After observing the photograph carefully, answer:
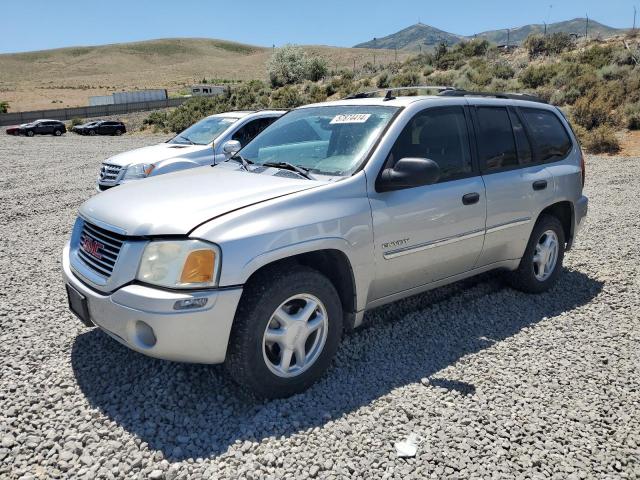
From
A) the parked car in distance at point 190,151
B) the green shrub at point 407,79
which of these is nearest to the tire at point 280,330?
the parked car in distance at point 190,151

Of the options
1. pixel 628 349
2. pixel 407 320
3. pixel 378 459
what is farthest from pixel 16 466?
pixel 628 349

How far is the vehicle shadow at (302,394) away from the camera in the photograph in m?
2.99

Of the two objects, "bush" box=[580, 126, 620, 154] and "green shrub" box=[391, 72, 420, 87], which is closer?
"bush" box=[580, 126, 620, 154]

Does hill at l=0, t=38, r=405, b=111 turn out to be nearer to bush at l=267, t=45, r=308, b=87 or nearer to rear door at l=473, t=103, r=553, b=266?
bush at l=267, t=45, r=308, b=87

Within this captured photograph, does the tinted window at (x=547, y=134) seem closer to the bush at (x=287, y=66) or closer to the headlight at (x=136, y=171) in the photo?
the headlight at (x=136, y=171)

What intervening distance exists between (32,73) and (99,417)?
144 metres

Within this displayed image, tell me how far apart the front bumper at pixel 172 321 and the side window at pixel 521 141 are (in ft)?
9.85

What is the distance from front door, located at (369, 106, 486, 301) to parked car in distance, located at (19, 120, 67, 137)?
36.5 m

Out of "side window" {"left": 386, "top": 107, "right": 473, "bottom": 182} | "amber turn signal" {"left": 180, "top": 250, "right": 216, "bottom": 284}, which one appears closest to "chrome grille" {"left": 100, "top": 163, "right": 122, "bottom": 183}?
"side window" {"left": 386, "top": 107, "right": 473, "bottom": 182}

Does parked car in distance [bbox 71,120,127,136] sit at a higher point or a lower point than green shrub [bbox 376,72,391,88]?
lower

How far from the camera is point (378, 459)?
2.76 m

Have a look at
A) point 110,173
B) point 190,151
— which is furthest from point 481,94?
point 110,173

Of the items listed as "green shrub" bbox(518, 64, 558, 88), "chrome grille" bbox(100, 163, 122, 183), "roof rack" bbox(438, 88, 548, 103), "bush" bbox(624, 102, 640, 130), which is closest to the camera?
"roof rack" bbox(438, 88, 548, 103)

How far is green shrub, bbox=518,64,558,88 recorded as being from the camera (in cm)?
2391
